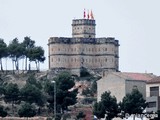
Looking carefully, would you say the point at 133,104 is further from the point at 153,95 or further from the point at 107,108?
the point at 153,95

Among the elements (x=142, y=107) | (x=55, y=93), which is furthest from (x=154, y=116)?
(x=55, y=93)

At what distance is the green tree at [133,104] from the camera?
18675 cm

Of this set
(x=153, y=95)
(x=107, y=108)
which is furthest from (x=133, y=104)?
(x=153, y=95)

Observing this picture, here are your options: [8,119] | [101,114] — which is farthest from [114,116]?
[8,119]

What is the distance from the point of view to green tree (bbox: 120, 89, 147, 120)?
18675 cm

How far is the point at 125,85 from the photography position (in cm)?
19850

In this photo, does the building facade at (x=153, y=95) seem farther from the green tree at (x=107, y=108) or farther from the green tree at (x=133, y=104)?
the green tree at (x=107, y=108)

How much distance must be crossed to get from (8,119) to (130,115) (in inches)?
→ 728

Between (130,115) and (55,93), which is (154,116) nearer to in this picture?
(130,115)

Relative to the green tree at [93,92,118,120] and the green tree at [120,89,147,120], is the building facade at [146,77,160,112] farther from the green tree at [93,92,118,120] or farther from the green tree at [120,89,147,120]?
the green tree at [93,92,118,120]

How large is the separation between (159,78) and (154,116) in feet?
29.3

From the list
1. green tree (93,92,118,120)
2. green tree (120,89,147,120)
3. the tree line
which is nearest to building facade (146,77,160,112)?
the tree line

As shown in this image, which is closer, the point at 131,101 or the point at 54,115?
the point at 131,101

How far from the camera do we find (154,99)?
190 m
